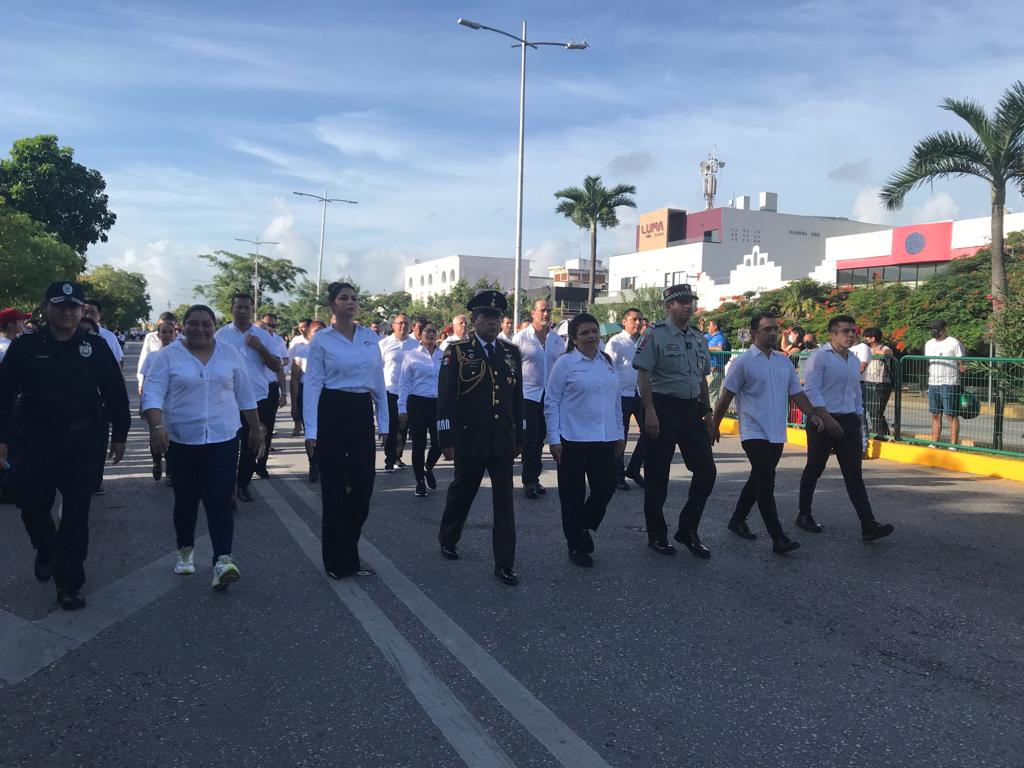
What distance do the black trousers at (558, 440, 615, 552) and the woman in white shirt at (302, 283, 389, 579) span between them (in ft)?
4.45

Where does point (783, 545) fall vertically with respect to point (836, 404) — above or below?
below

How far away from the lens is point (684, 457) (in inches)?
241

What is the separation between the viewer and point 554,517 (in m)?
7.35

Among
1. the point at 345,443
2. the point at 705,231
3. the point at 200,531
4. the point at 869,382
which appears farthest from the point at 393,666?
the point at 705,231

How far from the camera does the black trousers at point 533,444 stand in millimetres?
8508

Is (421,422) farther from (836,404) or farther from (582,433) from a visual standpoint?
(836,404)

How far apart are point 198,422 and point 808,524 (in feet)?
15.7

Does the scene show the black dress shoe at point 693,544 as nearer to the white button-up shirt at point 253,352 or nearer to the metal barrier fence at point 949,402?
the white button-up shirt at point 253,352

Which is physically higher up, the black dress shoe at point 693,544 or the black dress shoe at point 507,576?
the black dress shoe at point 693,544

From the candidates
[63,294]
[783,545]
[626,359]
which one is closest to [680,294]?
[783,545]

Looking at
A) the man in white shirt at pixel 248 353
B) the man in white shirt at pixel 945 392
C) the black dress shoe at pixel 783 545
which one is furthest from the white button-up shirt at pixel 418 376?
the man in white shirt at pixel 945 392

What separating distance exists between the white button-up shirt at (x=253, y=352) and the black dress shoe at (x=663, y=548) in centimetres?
418

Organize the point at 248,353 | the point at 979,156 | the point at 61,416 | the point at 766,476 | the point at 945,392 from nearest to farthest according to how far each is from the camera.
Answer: the point at 61,416, the point at 766,476, the point at 248,353, the point at 945,392, the point at 979,156

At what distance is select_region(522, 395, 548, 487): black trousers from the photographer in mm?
8508
